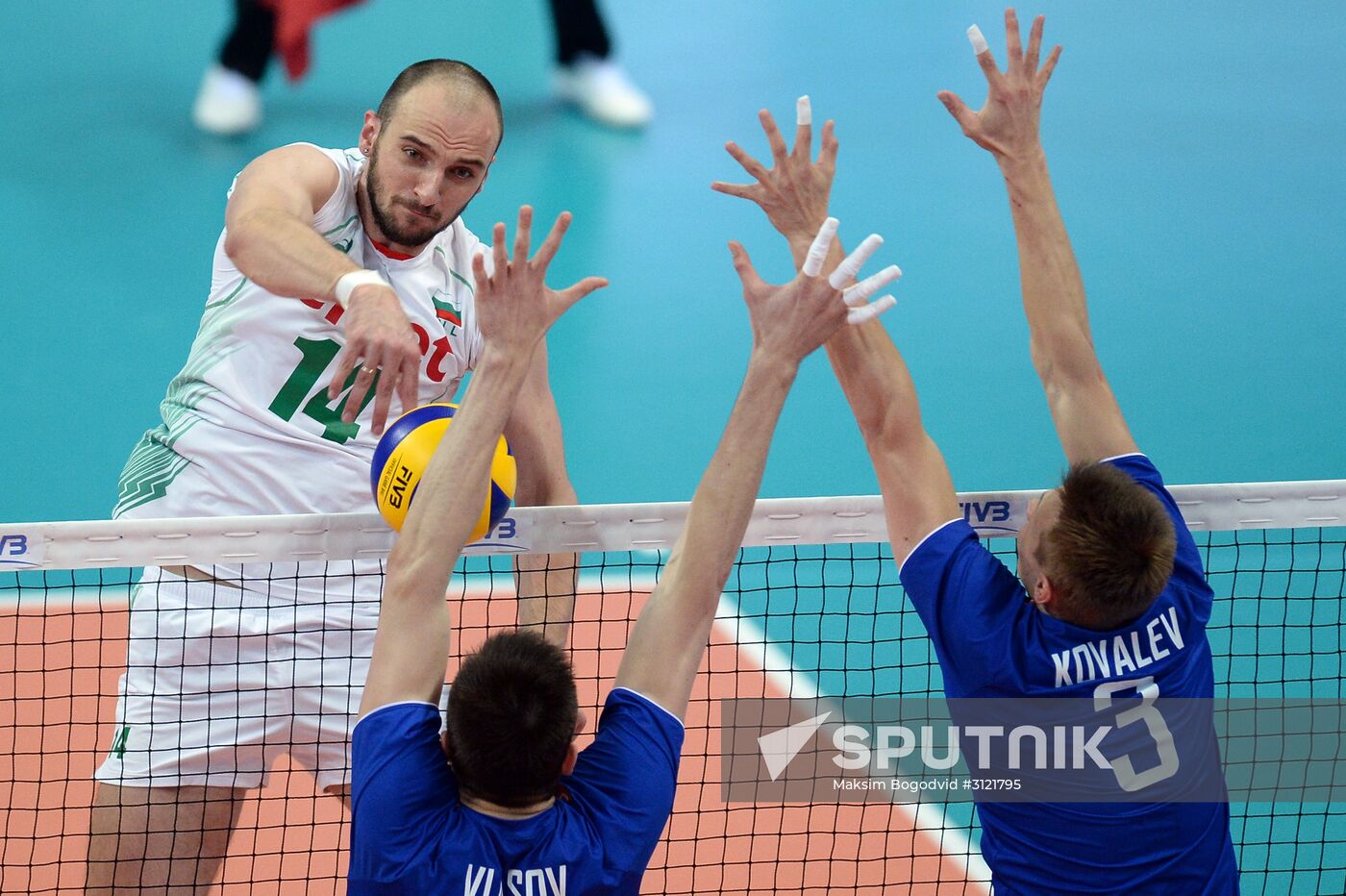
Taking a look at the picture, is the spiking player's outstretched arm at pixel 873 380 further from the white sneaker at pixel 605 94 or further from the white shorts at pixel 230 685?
the white sneaker at pixel 605 94

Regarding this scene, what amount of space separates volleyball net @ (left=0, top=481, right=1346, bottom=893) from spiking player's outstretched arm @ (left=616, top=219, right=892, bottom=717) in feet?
2.66

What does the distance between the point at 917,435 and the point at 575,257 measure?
21.3ft

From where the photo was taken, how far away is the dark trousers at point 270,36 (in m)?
10.3

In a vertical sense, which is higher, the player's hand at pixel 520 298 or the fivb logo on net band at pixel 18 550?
the player's hand at pixel 520 298

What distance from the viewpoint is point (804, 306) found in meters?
2.96

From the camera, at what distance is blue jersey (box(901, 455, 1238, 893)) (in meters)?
2.99

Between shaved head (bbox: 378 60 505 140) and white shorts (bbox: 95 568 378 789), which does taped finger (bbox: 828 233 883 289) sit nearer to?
shaved head (bbox: 378 60 505 140)

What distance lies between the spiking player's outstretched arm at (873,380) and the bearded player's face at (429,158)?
2.87 feet

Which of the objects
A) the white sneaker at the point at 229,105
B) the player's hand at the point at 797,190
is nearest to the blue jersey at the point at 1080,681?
the player's hand at the point at 797,190

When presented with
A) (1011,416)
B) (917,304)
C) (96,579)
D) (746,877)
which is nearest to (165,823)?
(746,877)

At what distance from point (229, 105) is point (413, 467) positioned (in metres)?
7.86

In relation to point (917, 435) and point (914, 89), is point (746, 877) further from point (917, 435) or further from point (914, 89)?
point (914, 89)

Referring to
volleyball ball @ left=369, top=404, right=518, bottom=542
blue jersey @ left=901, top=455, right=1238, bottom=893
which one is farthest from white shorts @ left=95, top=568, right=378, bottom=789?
blue jersey @ left=901, top=455, right=1238, bottom=893

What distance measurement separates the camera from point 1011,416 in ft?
27.9
